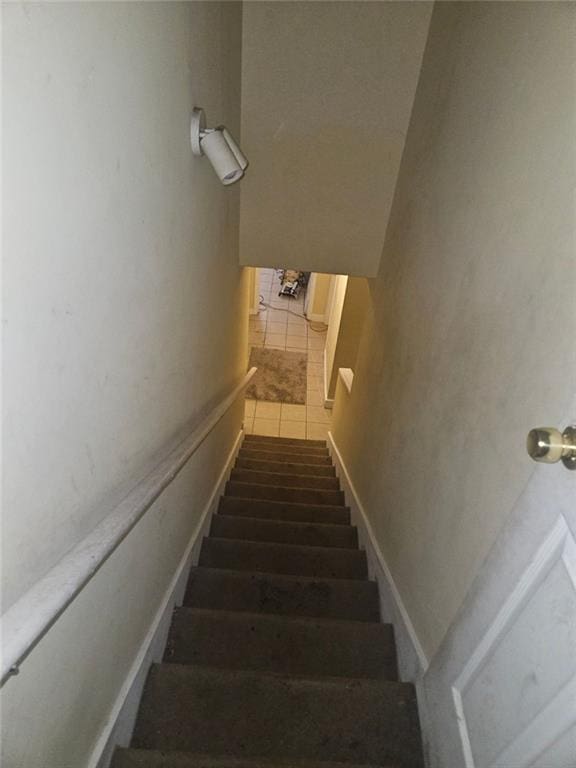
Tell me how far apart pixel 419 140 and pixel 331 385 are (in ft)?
11.9

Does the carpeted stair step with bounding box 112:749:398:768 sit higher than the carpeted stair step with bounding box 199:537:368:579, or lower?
higher

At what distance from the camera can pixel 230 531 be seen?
2.58m

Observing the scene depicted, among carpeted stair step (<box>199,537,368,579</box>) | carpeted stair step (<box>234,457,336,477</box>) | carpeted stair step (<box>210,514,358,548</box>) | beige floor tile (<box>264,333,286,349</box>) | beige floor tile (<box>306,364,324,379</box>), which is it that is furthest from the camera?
beige floor tile (<box>264,333,286,349</box>)

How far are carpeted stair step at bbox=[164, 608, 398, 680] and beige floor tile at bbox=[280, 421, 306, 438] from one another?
11.8 ft

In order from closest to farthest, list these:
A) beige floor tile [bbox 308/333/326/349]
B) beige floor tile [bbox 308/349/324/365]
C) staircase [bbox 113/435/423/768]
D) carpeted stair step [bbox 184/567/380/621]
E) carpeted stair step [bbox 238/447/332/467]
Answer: staircase [bbox 113/435/423/768] → carpeted stair step [bbox 184/567/380/621] → carpeted stair step [bbox 238/447/332/467] → beige floor tile [bbox 308/349/324/365] → beige floor tile [bbox 308/333/326/349]

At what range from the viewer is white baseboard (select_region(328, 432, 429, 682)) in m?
1.51

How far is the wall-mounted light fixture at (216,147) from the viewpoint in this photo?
138cm

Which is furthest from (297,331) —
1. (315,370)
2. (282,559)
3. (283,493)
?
(282,559)

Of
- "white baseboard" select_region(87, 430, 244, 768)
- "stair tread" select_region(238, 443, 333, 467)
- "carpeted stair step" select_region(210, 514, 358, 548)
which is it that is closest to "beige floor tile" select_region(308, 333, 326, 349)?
"stair tread" select_region(238, 443, 333, 467)

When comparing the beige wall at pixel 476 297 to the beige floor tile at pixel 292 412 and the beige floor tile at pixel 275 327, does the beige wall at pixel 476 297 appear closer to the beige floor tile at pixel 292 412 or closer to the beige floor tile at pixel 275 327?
the beige floor tile at pixel 292 412

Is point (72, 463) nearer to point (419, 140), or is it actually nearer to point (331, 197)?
point (419, 140)

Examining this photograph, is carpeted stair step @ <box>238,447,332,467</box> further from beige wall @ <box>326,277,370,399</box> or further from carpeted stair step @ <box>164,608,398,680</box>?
carpeted stair step @ <box>164,608,398,680</box>

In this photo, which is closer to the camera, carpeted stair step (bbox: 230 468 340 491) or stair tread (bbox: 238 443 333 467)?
carpeted stair step (bbox: 230 468 340 491)

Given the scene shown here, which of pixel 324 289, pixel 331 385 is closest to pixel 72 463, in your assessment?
pixel 331 385
